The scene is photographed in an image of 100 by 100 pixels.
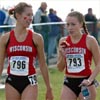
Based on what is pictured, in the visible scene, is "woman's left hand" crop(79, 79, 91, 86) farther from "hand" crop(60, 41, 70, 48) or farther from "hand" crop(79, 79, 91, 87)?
"hand" crop(60, 41, 70, 48)

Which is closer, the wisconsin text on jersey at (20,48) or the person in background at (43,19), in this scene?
the wisconsin text on jersey at (20,48)

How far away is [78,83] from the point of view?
701cm

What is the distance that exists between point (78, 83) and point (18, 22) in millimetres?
1184

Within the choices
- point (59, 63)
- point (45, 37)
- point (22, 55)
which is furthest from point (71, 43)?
point (45, 37)

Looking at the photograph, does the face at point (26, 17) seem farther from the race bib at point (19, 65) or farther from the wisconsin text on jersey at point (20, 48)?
the race bib at point (19, 65)

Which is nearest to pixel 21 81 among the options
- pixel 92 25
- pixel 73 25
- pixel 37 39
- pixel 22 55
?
pixel 22 55

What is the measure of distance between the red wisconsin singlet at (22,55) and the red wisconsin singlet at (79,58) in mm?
588

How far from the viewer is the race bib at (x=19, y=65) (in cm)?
666

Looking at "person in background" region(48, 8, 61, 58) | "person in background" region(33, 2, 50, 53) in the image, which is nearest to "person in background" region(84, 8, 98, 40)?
"person in background" region(48, 8, 61, 58)

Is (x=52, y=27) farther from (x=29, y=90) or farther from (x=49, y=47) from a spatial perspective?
(x=29, y=90)

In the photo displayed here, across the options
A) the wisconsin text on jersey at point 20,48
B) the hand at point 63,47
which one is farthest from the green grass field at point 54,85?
the wisconsin text on jersey at point 20,48

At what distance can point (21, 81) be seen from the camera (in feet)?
21.9

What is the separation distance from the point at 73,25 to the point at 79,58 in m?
0.47

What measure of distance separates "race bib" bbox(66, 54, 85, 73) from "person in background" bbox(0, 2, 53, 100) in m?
0.45
